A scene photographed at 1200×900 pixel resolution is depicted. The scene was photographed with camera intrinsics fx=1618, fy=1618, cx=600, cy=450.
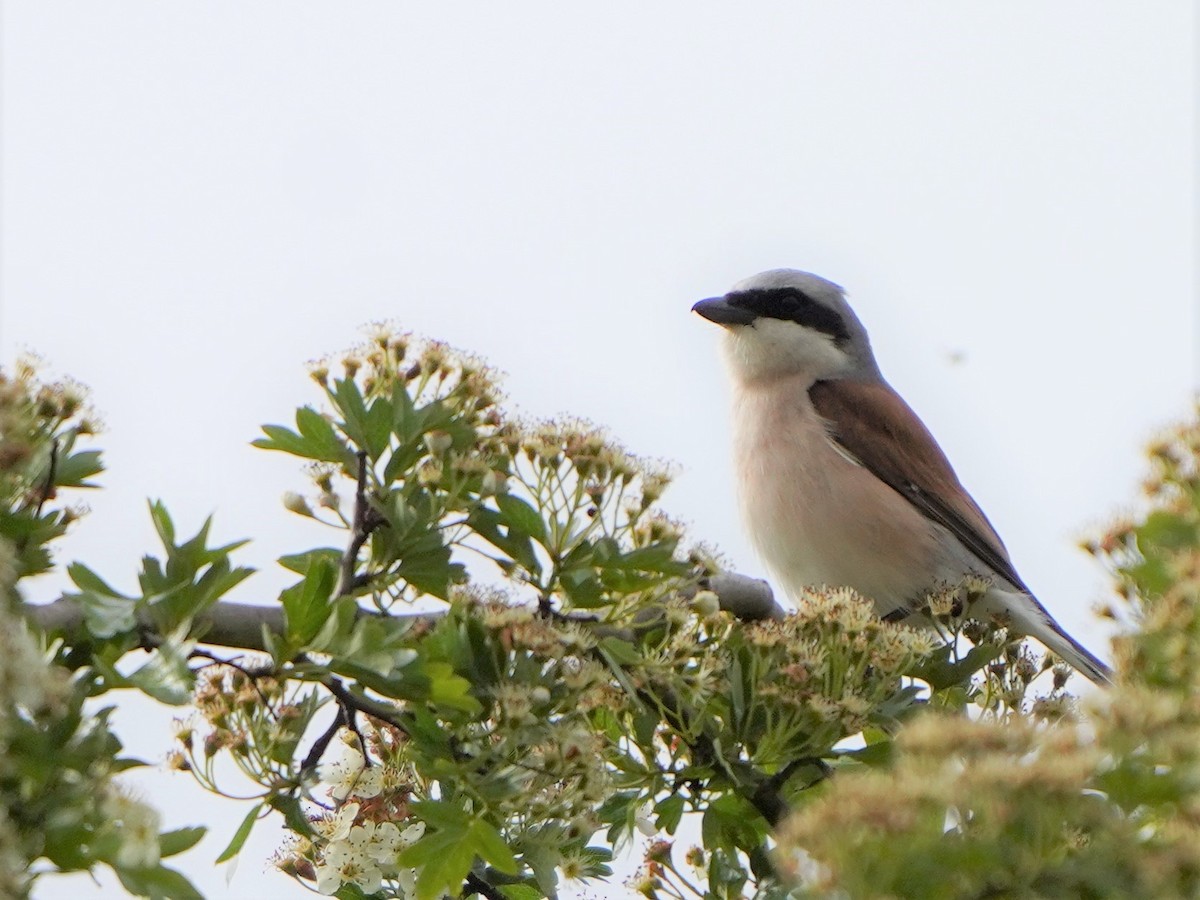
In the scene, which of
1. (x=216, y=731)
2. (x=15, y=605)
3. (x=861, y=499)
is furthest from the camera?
(x=861, y=499)

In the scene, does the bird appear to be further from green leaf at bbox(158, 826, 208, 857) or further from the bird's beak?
green leaf at bbox(158, 826, 208, 857)

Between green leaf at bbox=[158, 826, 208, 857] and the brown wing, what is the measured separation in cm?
379

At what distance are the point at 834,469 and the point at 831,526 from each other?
0.26m

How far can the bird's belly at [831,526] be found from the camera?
5219 millimetres

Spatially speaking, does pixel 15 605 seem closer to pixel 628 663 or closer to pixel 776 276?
pixel 628 663

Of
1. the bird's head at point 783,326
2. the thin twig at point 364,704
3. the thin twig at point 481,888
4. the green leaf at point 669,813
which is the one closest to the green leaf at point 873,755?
the green leaf at point 669,813

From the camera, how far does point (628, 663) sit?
2.43 m

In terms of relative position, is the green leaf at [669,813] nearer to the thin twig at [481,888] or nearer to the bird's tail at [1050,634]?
the thin twig at [481,888]

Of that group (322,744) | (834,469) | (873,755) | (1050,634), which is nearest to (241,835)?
(322,744)

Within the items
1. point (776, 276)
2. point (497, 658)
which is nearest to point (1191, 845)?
point (497, 658)

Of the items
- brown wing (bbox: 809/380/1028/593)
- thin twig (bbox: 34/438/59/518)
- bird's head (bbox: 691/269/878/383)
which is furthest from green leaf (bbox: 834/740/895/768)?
bird's head (bbox: 691/269/878/383)

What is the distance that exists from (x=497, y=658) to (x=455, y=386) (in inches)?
17.9

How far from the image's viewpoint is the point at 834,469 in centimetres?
546

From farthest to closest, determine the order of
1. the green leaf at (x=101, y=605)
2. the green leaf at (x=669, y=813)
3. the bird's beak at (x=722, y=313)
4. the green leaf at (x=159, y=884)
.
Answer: the bird's beak at (x=722, y=313) < the green leaf at (x=669, y=813) < the green leaf at (x=101, y=605) < the green leaf at (x=159, y=884)
